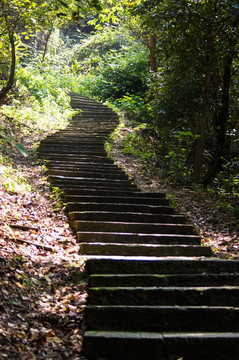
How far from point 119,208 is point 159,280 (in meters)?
2.74

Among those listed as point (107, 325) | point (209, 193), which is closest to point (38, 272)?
point (107, 325)

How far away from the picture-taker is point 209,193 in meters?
8.61

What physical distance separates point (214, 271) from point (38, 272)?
2122 mm

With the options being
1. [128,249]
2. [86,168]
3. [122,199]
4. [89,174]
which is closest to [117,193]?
[122,199]

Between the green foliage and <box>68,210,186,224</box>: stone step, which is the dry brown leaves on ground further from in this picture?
the green foliage

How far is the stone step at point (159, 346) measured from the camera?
→ 3238 millimetres

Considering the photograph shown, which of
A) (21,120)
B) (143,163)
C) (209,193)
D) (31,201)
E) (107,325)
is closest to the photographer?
(107,325)

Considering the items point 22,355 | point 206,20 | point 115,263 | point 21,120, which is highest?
point 206,20

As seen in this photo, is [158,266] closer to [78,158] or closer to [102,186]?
[102,186]

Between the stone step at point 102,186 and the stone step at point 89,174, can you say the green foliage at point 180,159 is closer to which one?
the stone step at point 89,174

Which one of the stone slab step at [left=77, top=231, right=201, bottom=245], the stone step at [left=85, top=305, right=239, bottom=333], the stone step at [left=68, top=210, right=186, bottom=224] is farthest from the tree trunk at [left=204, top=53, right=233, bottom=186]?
the stone step at [left=85, top=305, right=239, bottom=333]

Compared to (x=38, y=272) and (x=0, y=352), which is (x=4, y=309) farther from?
(x=38, y=272)

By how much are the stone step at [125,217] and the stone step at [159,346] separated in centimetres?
299

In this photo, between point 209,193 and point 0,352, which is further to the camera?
point 209,193
